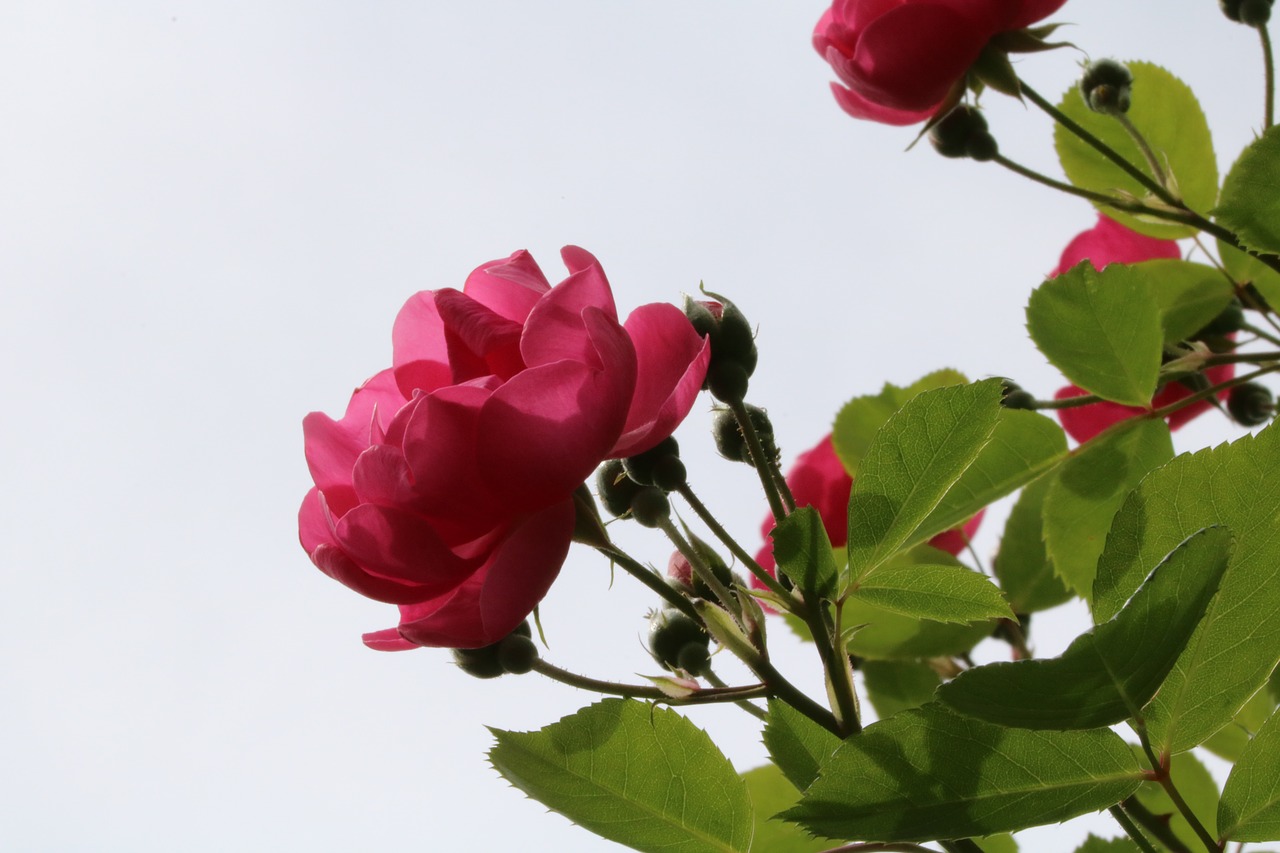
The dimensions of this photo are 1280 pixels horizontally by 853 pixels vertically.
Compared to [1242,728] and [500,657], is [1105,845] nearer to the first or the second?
[1242,728]

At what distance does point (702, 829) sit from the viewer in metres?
0.65

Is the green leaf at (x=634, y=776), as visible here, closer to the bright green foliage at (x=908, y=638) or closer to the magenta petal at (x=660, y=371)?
the magenta petal at (x=660, y=371)

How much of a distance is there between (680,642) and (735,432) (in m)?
0.18

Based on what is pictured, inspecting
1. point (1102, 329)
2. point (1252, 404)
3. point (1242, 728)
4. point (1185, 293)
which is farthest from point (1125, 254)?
point (1242, 728)

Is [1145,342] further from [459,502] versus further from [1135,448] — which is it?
[459,502]

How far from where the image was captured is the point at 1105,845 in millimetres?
810

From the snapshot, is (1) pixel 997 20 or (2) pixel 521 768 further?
(1) pixel 997 20

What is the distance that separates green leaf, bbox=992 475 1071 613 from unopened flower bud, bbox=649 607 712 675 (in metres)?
0.49

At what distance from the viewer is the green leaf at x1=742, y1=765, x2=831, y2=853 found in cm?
90

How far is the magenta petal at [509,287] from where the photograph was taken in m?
0.67

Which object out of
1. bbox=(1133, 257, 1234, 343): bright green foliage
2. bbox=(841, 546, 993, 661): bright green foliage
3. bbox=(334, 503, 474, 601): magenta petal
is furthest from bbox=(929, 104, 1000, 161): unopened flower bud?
bbox=(334, 503, 474, 601): magenta petal

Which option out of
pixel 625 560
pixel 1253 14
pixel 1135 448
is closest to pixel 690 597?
pixel 625 560

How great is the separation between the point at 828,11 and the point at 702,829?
80 cm

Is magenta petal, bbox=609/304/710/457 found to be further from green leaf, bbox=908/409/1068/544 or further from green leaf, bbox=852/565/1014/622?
green leaf, bbox=908/409/1068/544
